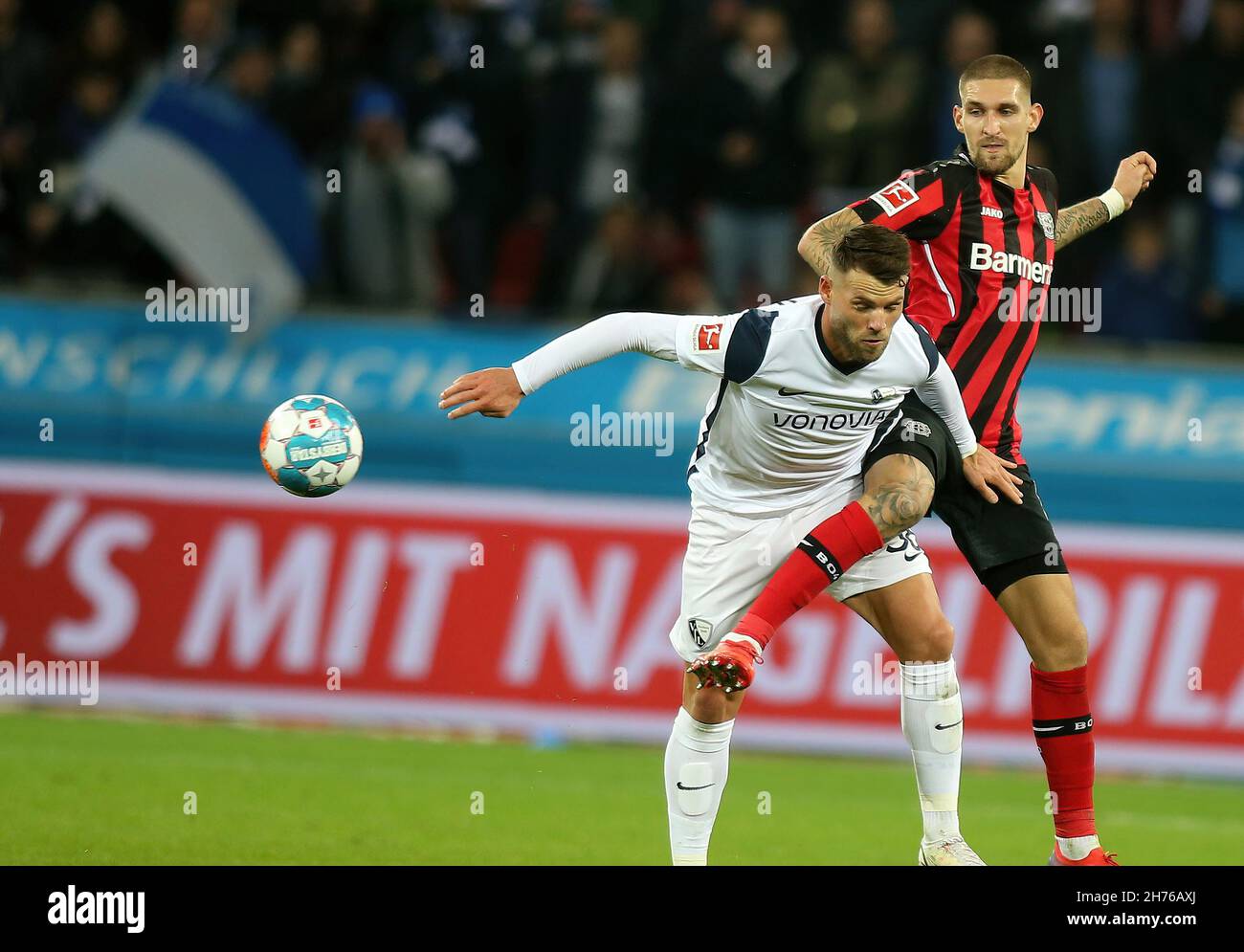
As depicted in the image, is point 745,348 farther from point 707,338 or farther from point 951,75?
point 951,75

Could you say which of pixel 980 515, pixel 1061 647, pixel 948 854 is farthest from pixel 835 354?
pixel 948 854

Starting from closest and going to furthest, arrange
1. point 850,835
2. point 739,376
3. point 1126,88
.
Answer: point 739,376 < point 850,835 < point 1126,88

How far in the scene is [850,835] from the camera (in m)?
8.47

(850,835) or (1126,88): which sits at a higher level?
(1126,88)

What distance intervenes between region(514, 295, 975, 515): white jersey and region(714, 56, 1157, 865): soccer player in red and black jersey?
172 millimetres

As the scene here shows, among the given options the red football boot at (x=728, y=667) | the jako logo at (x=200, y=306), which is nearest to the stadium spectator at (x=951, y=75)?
the jako logo at (x=200, y=306)

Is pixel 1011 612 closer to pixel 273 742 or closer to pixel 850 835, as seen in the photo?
pixel 850 835

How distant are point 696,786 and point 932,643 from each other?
962 mm

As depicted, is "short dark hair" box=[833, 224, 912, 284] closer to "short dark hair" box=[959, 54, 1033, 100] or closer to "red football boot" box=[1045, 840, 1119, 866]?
"short dark hair" box=[959, 54, 1033, 100]

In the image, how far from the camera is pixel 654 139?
13.1 metres

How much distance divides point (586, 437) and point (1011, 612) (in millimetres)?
4834

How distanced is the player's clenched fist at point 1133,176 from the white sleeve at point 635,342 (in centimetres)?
192

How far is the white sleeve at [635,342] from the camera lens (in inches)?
253
